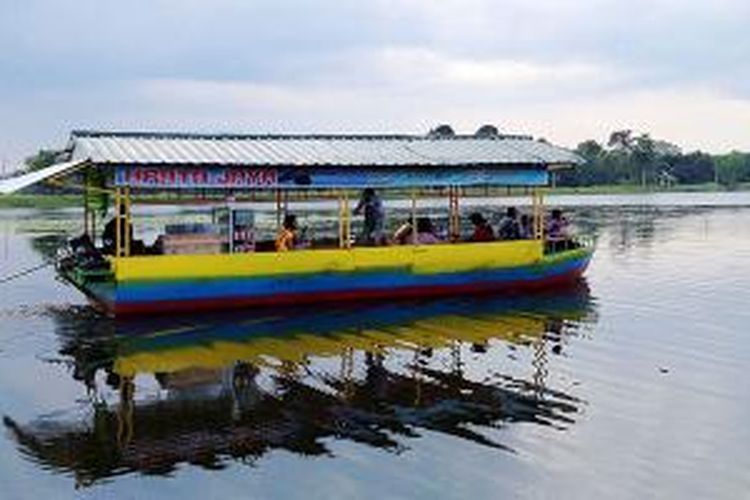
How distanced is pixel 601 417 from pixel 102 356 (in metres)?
8.59

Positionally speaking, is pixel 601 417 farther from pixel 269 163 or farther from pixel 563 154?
pixel 563 154

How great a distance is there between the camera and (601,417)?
12.3 metres

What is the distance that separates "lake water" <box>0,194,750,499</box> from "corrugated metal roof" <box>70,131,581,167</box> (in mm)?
3303

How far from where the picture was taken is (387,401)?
13.3m

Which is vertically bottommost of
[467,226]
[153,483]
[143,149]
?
[153,483]

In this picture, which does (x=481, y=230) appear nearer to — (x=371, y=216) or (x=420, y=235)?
(x=420, y=235)

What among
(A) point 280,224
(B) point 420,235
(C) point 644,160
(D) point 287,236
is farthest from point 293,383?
(C) point 644,160

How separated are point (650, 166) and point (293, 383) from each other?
130835 millimetres

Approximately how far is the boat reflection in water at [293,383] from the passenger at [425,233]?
2.07 m

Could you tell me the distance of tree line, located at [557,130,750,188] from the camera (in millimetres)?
135250

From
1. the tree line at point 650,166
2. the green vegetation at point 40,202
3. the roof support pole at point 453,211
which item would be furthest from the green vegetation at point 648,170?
the roof support pole at point 453,211

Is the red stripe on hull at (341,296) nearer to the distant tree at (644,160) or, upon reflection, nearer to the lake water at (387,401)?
the lake water at (387,401)

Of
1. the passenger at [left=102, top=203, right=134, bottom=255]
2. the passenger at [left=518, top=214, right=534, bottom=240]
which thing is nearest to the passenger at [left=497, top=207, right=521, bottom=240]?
the passenger at [left=518, top=214, right=534, bottom=240]

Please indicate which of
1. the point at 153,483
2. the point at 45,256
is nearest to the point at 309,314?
the point at 153,483
